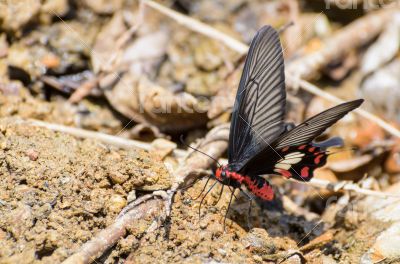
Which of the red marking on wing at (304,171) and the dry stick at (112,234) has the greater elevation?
the red marking on wing at (304,171)

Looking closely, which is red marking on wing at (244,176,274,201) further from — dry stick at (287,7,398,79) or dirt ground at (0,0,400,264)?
dry stick at (287,7,398,79)

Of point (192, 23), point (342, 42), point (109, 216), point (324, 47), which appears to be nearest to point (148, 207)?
point (109, 216)

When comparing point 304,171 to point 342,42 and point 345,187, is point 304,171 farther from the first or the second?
Answer: point 342,42

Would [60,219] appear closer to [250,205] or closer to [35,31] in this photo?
[250,205]

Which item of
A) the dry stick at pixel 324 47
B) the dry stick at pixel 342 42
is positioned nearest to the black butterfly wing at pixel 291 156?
the dry stick at pixel 324 47

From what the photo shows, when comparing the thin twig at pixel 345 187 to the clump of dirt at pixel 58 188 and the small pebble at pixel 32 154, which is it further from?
the small pebble at pixel 32 154

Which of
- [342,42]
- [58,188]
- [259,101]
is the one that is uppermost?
[342,42]
